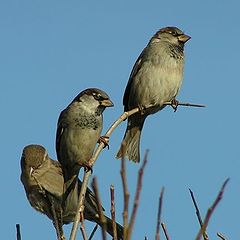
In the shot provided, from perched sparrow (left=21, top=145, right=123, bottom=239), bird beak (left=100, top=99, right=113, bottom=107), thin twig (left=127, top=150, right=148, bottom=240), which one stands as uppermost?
thin twig (left=127, top=150, right=148, bottom=240)

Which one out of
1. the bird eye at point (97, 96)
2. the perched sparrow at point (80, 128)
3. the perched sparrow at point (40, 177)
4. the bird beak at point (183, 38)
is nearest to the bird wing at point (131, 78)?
the bird beak at point (183, 38)

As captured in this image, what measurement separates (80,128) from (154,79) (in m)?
1.41

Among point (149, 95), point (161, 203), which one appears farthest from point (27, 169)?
point (161, 203)

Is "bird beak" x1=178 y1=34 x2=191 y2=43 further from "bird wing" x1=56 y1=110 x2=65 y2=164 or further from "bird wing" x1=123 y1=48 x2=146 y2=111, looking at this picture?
"bird wing" x1=56 y1=110 x2=65 y2=164

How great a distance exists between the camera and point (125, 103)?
7055mm

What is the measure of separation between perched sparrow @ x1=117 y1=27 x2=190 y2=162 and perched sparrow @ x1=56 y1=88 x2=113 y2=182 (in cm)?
76

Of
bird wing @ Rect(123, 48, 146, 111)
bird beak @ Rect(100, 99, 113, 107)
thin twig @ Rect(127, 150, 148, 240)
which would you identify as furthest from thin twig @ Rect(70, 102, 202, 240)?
bird wing @ Rect(123, 48, 146, 111)

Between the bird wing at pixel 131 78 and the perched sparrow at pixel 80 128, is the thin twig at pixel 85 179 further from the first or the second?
the bird wing at pixel 131 78

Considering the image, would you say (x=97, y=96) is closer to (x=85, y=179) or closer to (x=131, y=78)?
(x=131, y=78)

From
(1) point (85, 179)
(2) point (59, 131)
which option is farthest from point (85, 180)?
(2) point (59, 131)

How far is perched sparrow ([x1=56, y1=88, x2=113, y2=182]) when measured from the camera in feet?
17.4

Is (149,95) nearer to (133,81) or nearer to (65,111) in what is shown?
(133,81)

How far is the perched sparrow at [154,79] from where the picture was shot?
643 centimetres

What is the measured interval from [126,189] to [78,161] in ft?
Result: 13.1
